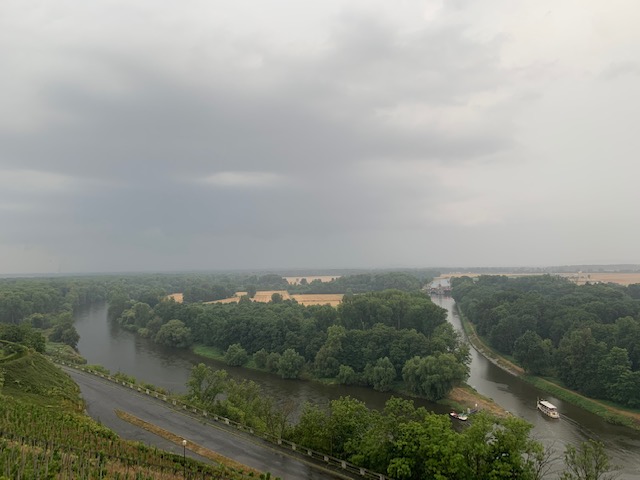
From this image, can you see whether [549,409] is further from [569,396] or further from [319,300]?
[319,300]

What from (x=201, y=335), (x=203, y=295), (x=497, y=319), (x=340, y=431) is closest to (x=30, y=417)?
(x=340, y=431)

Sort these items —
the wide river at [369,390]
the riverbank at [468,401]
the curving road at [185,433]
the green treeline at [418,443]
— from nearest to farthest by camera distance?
the green treeline at [418,443]
the curving road at [185,433]
the wide river at [369,390]
the riverbank at [468,401]

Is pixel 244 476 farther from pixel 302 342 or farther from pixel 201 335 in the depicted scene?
pixel 201 335

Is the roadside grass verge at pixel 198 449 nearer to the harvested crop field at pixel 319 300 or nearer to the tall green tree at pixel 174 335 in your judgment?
the tall green tree at pixel 174 335

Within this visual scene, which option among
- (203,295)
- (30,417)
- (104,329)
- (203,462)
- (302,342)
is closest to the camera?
(203,462)

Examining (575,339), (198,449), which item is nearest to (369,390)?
(575,339)

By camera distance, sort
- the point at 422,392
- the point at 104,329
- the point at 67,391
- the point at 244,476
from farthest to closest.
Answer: the point at 104,329 → the point at 422,392 → the point at 67,391 → the point at 244,476

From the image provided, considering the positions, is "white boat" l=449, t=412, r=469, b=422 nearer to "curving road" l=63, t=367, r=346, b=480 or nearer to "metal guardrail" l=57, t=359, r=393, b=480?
"metal guardrail" l=57, t=359, r=393, b=480

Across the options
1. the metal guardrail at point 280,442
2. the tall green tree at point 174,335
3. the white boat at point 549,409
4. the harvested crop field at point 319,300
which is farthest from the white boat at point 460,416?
the harvested crop field at point 319,300
